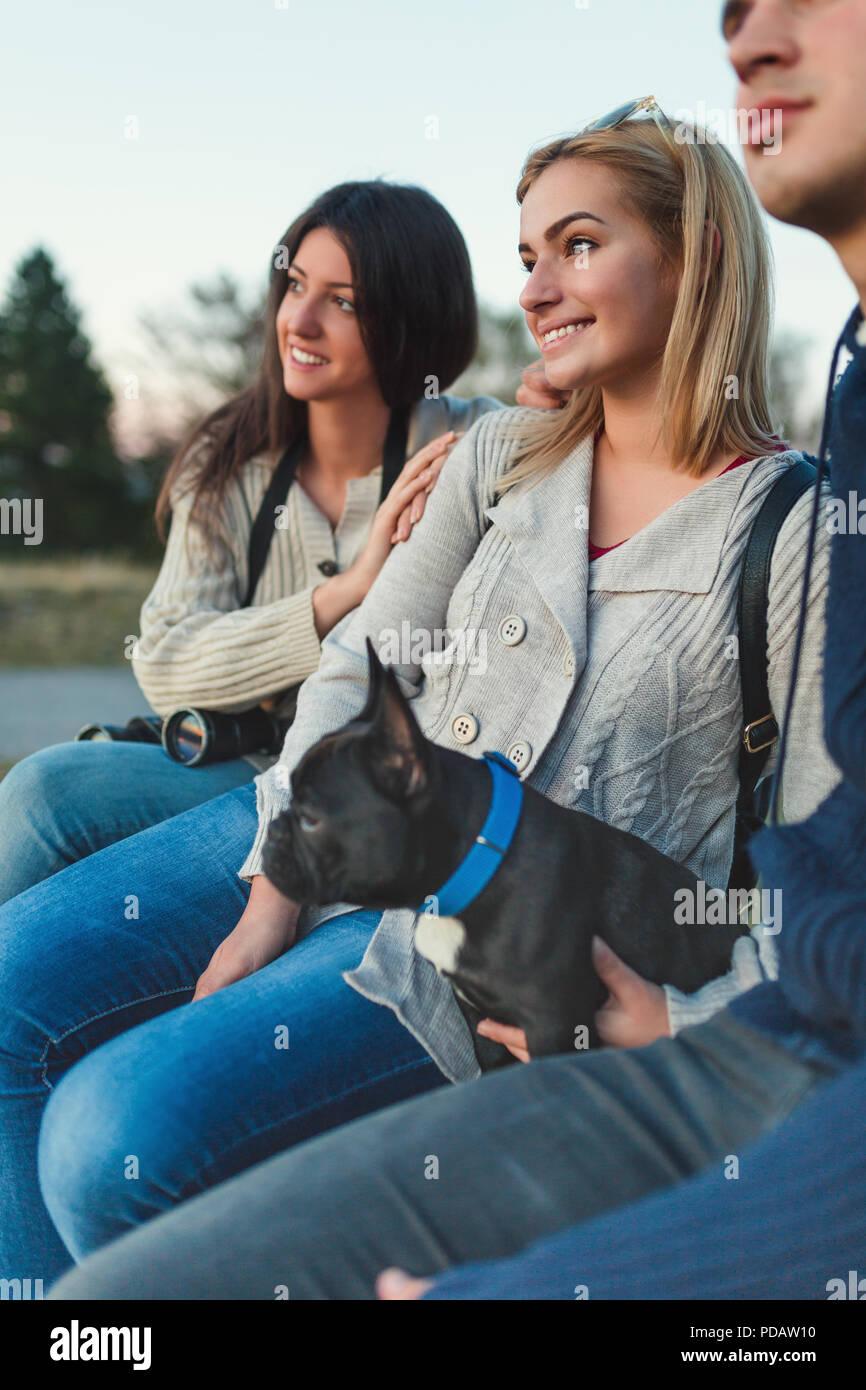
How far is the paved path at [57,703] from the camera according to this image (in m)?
8.09

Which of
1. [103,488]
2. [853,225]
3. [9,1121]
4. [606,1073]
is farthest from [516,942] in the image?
[103,488]

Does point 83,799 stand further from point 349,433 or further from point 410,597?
point 349,433

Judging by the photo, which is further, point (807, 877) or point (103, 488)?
point (103, 488)

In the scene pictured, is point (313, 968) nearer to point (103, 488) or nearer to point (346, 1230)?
point (346, 1230)

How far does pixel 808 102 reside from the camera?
160 cm

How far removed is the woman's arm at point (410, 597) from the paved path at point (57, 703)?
5000mm

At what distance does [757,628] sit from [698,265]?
822 millimetres

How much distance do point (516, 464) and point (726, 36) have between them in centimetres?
116

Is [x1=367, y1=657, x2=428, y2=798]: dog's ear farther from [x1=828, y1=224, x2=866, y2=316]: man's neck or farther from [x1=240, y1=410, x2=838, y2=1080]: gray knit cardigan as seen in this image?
[x1=828, y1=224, x2=866, y2=316]: man's neck

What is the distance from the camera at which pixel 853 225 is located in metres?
1.66

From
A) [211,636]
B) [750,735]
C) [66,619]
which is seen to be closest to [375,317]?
[211,636]

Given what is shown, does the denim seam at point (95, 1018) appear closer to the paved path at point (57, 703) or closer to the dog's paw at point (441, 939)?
the dog's paw at point (441, 939)

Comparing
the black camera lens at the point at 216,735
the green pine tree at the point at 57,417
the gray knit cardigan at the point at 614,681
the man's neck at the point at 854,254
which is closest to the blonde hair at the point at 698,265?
the gray knit cardigan at the point at 614,681
